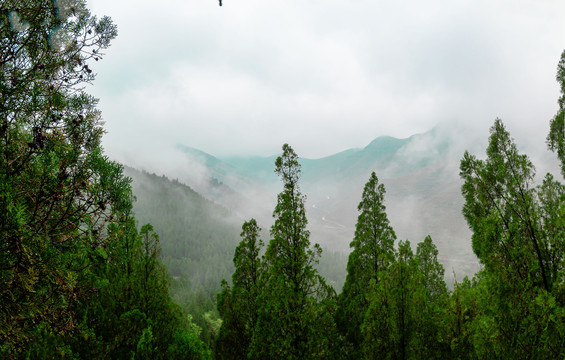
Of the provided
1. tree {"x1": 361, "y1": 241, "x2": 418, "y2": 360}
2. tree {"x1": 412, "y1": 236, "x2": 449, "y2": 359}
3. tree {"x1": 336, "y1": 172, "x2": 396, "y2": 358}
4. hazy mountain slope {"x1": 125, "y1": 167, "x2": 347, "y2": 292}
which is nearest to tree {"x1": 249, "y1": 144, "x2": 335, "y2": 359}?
tree {"x1": 361, "y1": 241, "x2": 418, "y2": 360}

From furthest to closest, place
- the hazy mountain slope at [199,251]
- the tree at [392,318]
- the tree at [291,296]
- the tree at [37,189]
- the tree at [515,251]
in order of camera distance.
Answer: the hazy mountain slope at [199,251], the tree at [291,296], the tree at [392,318], the tree at [515,251], the tree at [37,189]

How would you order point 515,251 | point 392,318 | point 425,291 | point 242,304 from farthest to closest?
point 242,304, point 425,291, point 392,318, point 515,251

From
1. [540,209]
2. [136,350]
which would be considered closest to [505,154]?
[540,209]

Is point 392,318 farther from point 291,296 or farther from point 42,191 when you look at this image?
point 42,191

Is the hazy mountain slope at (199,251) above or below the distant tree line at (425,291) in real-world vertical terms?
above

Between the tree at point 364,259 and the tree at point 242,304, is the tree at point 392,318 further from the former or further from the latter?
the tree at point 242,304

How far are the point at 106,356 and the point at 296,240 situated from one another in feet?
23.0

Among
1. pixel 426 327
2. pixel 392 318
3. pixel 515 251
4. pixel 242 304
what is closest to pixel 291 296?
pixel 392 318

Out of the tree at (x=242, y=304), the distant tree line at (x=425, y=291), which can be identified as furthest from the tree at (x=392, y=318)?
the tree at (x=242, y=304)

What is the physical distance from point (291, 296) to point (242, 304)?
3932 millimetres

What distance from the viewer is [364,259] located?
14.9 metres

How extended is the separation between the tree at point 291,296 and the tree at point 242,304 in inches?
77.7

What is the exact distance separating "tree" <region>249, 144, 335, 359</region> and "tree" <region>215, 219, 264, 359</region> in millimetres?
1972

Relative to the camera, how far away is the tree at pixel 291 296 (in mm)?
10133
